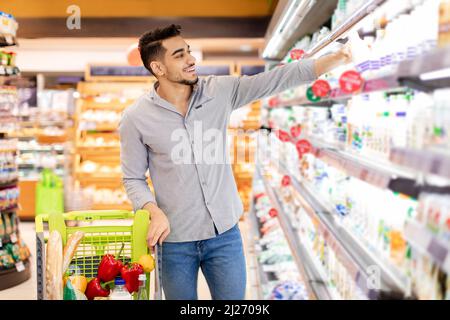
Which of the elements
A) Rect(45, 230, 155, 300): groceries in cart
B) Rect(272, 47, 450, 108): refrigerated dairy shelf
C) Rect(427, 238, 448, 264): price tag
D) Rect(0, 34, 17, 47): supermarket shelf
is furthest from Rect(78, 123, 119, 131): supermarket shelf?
Rect(427, 238, 448, 264): price tag

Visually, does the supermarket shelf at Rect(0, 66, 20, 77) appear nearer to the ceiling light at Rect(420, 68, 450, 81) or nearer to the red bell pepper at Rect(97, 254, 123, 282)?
the red bell pepper at Rect(97, 254, 123, 282)

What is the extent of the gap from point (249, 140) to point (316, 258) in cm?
474

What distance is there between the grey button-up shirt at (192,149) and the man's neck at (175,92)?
0.04 meters

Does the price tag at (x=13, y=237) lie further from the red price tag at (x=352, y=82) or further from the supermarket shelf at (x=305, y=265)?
the red price tag at (x=352, y=82)

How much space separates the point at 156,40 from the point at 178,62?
0.43 feet

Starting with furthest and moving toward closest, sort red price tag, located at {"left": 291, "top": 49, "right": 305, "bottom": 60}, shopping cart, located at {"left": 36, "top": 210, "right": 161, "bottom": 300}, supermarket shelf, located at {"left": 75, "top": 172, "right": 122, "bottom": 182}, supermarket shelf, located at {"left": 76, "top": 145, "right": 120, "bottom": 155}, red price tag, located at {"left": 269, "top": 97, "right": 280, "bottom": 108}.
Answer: supermarket shelf, located at {"left": 76, "top": 145, "right": 120, "bottom": 155}
supermarket shelf, located at {"left": 75, "top": 172, "right": 122, "bottom": 182}
red price tag, located at {"left": 269, "top": 97, "right": 280, "bottom": 108}
red price tag, located at {"left": 291, "top": 49, "right": 305, "bottom": 60}
shopping cart, located at {"left": 36, "top": 210, "right": 161, "bottom": 300}

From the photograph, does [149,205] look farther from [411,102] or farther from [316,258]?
[316,258]

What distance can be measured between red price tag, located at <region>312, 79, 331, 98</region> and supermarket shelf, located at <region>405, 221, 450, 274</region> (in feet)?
4.62

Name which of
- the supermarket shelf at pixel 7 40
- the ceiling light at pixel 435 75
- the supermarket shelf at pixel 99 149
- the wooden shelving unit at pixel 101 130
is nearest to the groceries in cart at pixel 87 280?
the ceiling light at pixel 435 75

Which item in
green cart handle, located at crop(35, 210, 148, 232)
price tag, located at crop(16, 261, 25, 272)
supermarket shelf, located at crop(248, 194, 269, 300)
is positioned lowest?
price tag, located at crop(16, 261, 25, 272)

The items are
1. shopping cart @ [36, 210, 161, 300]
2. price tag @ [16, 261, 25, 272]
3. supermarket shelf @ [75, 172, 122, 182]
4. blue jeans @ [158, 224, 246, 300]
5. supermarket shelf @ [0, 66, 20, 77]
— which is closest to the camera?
shopping cart @ [36, 210, 161, 300]

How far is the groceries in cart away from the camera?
186cm

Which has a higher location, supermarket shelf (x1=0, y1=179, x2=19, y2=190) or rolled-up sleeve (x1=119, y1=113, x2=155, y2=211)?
rolled-up sleeve (x1=119, y1=113, x2=155, y2=211)
